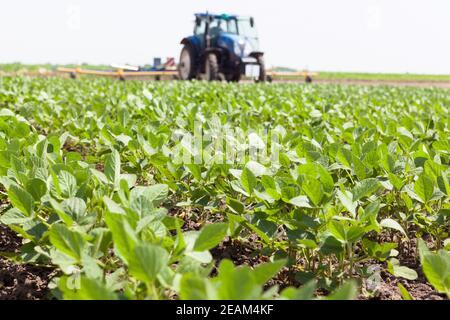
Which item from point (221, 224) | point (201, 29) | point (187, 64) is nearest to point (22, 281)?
point (221, 224)

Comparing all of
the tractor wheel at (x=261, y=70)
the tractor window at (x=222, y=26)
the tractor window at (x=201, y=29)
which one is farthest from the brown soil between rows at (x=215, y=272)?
the tractor window at (x=201, y=29)

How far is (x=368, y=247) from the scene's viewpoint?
1643mm

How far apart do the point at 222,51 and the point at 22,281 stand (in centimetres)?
1395

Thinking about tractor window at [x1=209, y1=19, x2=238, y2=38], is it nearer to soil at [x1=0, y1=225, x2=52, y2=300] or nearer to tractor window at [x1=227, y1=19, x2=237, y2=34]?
tractor window at [x1=227, y1=19, x2=237, y2=34]

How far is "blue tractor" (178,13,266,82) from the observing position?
14984mm

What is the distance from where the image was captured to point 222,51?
1524cm

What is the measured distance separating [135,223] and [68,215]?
298 millimetres

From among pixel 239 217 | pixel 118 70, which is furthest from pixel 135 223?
pixel 118 70

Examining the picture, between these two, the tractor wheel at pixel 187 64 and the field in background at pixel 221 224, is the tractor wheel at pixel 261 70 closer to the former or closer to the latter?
the tractor wheel at pixel 187 64

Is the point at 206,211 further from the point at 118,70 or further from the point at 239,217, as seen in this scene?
the point at 118,70

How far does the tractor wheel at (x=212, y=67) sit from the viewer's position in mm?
14664

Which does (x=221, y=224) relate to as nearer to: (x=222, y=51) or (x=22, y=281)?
(x=22, y=281)
